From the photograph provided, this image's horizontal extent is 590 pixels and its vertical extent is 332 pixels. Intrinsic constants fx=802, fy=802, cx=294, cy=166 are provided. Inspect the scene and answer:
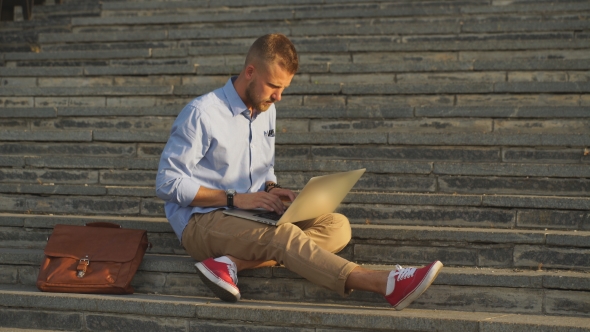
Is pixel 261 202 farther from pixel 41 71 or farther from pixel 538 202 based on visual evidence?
pixel 41 71

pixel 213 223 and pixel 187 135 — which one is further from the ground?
pixel 187 135

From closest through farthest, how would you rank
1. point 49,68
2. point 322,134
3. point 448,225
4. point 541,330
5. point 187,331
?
point 541,330
point 187,331
point 448,225
point 322,134
point 49,68

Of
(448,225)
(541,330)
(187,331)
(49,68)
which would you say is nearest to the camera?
(541,330)

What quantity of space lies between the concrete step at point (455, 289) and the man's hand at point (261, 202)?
0.36 metres

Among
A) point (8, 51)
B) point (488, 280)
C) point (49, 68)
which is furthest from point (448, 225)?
point (8, 51)

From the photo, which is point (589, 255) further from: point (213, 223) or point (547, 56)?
point (547, 56)

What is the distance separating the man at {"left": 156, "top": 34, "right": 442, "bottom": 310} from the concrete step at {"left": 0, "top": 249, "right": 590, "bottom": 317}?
140 millimetres

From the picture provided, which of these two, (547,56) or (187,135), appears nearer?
(187,135)

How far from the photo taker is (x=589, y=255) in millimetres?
4242

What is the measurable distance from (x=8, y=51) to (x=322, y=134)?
4437mm

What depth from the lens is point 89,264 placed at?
167 inches

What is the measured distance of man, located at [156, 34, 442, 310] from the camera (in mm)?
3865

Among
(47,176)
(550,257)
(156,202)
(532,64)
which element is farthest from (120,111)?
(550,257)

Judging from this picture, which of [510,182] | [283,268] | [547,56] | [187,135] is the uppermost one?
[547,56]
